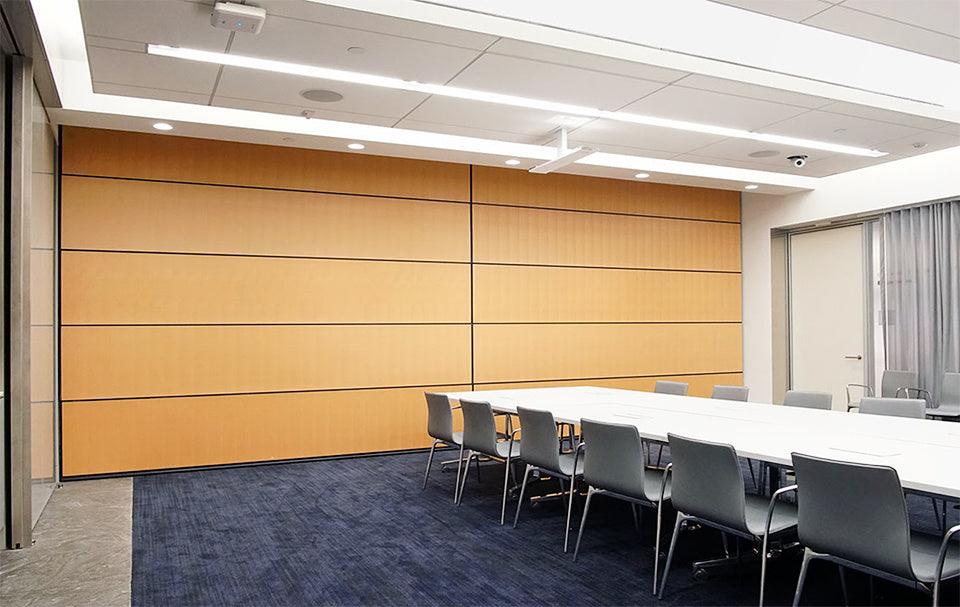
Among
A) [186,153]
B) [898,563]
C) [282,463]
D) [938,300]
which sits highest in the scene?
[186,153]

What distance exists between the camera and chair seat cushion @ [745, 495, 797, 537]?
334 cm

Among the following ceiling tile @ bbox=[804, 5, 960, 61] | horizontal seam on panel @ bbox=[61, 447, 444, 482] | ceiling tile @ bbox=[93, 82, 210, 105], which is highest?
ceiling tile @ bbox=[804, 5, 960, 61]

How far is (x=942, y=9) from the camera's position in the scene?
14.8ft

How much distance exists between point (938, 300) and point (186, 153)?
7.84 m

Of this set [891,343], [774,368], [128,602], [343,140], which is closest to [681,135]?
[343,140]

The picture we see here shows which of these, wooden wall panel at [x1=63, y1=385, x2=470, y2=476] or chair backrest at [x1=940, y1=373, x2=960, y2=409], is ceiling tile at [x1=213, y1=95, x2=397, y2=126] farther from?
chair backrest at [x1=940, y1=373, x2=960, y2=409]

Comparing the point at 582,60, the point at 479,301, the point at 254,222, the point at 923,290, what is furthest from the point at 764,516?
the point at 923,290

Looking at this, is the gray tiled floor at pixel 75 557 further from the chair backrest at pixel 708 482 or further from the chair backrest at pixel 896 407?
the chair backrest at pixel 896 407

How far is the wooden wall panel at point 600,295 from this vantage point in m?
8.42

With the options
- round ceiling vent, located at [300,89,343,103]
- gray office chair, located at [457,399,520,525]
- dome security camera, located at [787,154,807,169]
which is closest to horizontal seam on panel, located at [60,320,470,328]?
gray office chair, located at [457,399,520,525]

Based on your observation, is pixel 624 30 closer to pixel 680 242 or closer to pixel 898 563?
pixel 898 563

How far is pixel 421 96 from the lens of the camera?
225 inches

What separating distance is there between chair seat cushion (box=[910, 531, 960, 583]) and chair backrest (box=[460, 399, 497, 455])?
110 inches

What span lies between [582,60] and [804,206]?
218 inches
